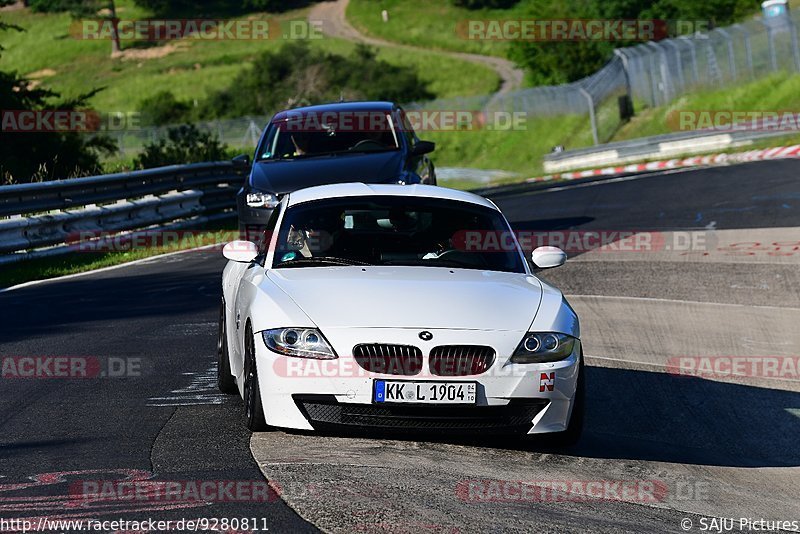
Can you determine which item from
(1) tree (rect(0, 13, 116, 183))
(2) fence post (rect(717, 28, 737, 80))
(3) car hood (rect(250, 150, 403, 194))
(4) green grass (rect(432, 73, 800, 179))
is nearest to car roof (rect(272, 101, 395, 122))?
(3) car hood (rect(250, 150, 403, 194))

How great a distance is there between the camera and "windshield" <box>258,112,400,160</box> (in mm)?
16344

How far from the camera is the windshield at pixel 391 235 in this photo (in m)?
8.24

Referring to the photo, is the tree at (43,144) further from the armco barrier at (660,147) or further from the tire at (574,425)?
the tire at (574,425)

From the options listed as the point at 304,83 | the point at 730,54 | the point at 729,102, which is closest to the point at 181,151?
the point at 729,102

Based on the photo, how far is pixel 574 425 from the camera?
734cm

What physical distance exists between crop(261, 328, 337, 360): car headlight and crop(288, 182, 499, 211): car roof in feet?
5.93

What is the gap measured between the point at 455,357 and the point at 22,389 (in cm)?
337

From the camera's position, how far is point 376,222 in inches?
348

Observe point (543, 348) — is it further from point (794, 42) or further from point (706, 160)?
point (794, 42)

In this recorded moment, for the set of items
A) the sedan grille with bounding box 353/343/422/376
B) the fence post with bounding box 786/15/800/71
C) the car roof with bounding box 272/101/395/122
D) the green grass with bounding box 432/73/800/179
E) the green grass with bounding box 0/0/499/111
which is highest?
the sedan grille with bounding box 353/343/422/376

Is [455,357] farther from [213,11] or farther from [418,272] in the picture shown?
[213,11]

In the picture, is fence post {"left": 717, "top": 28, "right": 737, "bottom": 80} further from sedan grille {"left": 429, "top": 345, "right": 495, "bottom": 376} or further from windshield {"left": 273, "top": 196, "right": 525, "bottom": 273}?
sedan grille {"left": 429, "top": 345, "right": 495, "bottom": 376}

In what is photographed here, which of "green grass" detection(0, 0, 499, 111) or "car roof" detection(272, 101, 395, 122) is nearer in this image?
"car roof" detection(272, 101, 395, 122)

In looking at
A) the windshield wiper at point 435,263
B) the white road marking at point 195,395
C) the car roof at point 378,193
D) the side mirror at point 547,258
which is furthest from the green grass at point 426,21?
the windshield wiper at point 435,263
